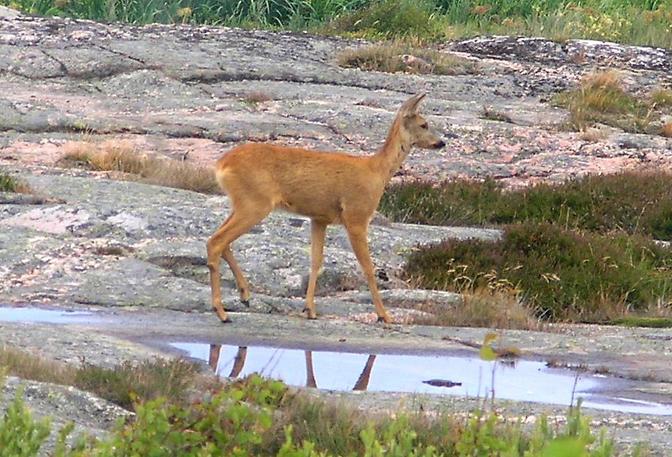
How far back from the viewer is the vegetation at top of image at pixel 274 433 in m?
5.36

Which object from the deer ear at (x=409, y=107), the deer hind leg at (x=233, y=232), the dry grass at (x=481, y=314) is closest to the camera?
the deer hind leg at (x=233, y=232)

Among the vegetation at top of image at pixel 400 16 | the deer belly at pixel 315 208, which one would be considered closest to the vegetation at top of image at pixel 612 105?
the vegetation at top of image at pixel 400 16

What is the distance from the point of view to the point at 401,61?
73.7 ft

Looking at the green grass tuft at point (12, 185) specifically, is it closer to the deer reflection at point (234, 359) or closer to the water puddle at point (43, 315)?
the water puddle at point (43, 315)

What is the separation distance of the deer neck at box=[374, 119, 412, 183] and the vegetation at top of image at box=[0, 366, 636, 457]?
476cm

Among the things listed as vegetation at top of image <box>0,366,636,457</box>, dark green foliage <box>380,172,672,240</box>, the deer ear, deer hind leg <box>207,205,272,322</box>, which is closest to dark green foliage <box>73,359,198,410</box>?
vegetation at top of image <box>0,366,636,457</box>

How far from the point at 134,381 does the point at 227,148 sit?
10.4 meters

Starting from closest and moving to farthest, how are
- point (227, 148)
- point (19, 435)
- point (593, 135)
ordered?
1. point (19, 435)
2. point (227, 148)
3. point (593, 135)

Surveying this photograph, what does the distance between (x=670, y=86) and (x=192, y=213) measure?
35.1ft

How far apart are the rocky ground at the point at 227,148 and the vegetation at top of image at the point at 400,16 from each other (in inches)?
72.5

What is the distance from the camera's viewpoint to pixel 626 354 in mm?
10523

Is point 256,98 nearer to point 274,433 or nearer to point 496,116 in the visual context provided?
point 496,116

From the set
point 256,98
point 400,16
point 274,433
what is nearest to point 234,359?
point 274,433

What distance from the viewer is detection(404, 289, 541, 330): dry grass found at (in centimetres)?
1146
